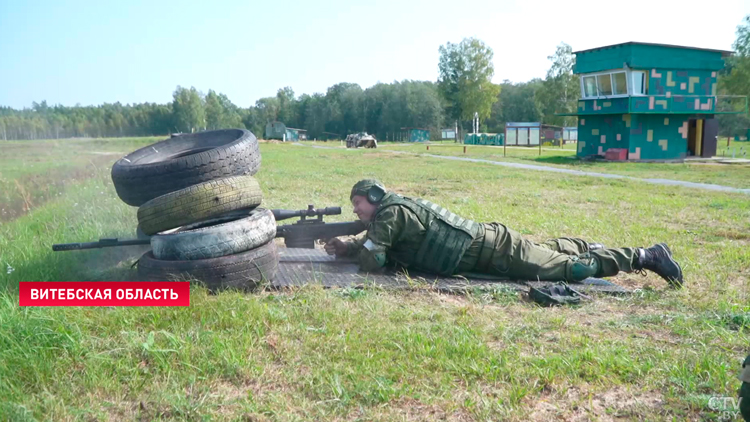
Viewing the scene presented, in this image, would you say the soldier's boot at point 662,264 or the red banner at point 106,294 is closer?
the red banner at point 106,294

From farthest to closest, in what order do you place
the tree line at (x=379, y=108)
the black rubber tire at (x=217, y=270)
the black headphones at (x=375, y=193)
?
the tree line at (x=379, y=108), the black headphones at (x=375, y=193), the black rubber tire at (x=217, y=270)

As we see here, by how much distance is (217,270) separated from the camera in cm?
441

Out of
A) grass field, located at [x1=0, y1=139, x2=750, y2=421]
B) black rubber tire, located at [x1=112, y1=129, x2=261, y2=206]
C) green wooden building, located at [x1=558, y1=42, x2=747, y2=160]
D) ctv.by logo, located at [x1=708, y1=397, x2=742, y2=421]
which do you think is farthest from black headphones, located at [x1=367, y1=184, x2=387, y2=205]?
green wooden building, located at [x1=558, y1=42, x2=747, y2=160]

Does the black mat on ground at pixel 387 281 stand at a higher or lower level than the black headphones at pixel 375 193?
lower

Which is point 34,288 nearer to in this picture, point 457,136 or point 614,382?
point 614,382

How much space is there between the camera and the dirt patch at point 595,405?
2.78 metres

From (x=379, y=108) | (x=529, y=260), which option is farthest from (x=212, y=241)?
(x=379, y=108)

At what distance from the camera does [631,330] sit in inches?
154

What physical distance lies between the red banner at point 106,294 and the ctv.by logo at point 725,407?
3194 mm

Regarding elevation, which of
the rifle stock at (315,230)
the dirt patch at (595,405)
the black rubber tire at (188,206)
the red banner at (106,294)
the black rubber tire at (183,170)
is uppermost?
the black rubber tire at (183,170)

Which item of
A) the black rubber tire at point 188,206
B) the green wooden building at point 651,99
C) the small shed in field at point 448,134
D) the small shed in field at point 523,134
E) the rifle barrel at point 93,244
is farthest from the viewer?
the small shed in field at point 448,134

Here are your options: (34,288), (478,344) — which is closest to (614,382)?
(478,344)

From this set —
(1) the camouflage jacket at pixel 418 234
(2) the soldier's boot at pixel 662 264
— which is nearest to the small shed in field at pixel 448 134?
(2) the soldier's boot at pixel 662 264

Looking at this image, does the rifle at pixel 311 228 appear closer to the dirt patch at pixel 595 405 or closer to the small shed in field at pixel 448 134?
the dirt patch at pixel 595 405
